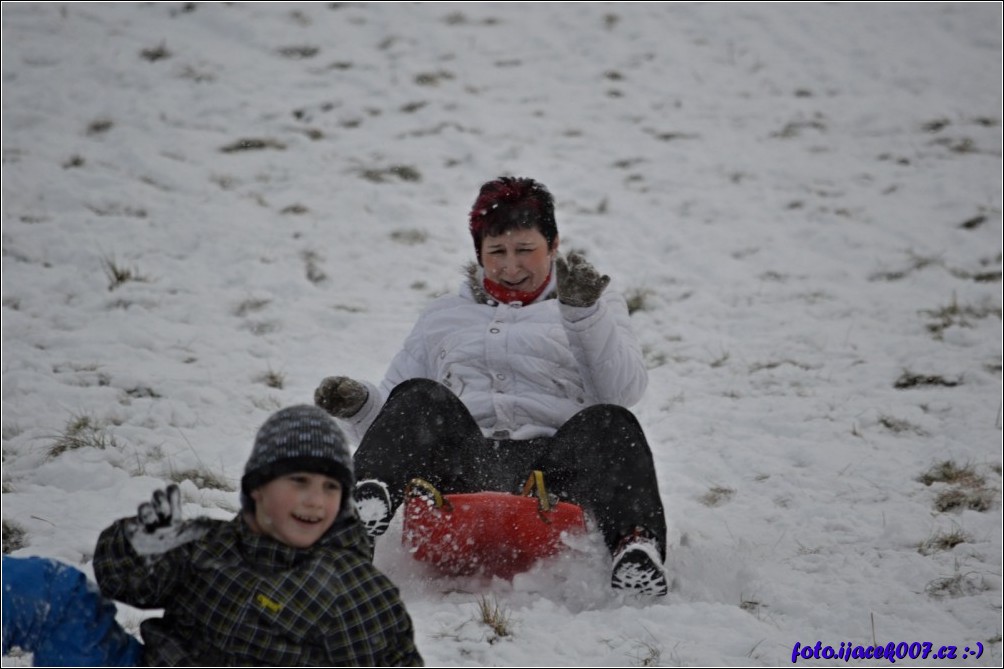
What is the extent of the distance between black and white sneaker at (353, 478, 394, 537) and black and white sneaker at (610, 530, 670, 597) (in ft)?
2.20

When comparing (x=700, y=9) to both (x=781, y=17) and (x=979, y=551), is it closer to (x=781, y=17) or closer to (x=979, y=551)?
(x=781, y=17)

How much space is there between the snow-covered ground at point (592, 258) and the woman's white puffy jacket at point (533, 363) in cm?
56

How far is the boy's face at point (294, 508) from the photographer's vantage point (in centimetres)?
228

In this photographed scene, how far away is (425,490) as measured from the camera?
10.3 ft

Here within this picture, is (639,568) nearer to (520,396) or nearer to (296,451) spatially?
(520,396)

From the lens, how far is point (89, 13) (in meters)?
9.16

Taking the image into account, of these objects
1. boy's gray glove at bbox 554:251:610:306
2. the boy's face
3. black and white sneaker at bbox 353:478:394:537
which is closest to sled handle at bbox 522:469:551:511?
black and white sneaker at bbox 353:478:394:537

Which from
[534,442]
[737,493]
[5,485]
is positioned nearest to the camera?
[534,442]

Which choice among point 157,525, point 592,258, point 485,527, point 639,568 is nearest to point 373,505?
point 485,527

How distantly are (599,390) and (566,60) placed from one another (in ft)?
21.5

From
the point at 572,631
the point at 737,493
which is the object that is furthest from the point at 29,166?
the point at 572,631

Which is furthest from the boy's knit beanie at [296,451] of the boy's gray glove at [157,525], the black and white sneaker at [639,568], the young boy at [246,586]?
the black and white sneaker at [639,568]

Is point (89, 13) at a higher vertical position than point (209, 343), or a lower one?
higher

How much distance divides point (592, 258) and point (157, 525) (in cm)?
507
